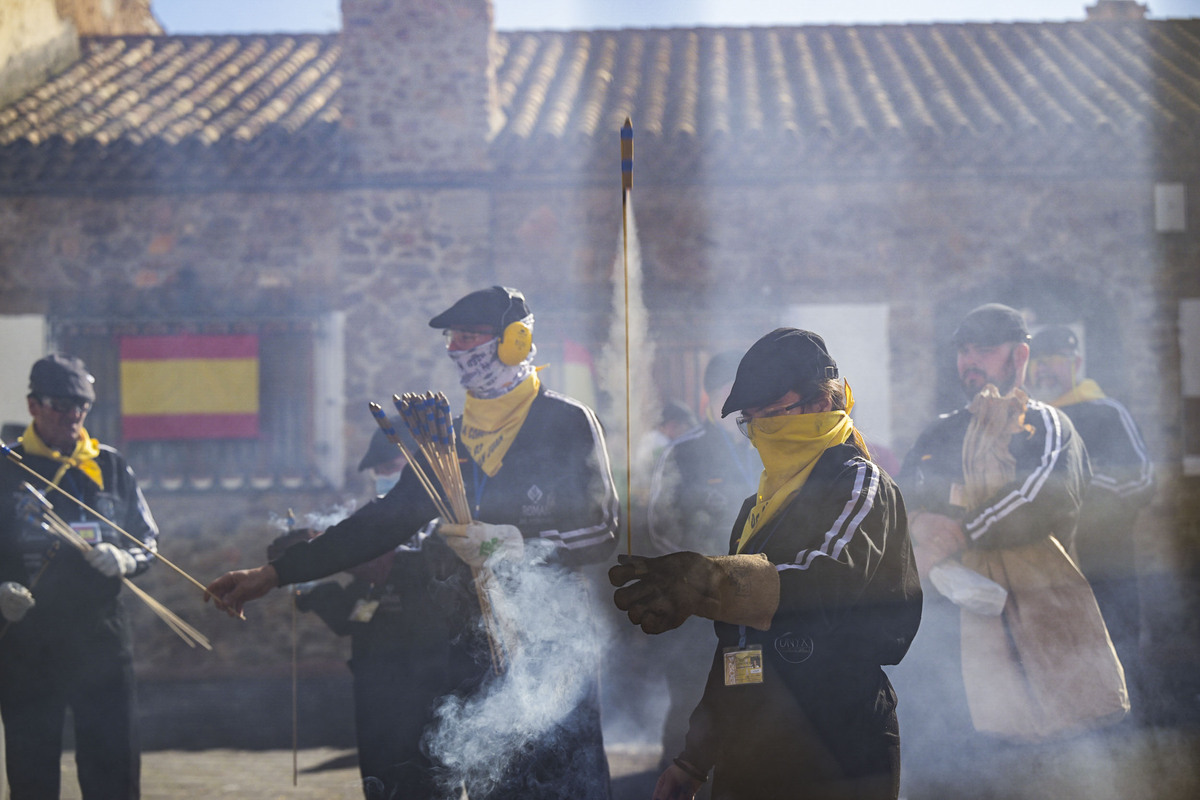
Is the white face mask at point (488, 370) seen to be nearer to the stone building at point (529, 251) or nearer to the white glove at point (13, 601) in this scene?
the white glove at point (13, 601)

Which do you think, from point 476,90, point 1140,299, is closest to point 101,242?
point 476,90

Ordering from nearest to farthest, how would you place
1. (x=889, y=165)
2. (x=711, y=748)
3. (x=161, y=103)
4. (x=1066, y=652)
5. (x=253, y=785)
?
(x=711, y=748) → (x=1066, y=652) → (x=253, y=785) → (x=889, y=165) → (x=161, y=103)

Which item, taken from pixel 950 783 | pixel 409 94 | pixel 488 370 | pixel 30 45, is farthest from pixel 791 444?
pixel 30 45

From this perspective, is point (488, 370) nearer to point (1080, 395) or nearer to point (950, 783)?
point (950, 783)

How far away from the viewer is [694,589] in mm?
2352

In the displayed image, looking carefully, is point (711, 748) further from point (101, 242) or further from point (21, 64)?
point (21, 64)

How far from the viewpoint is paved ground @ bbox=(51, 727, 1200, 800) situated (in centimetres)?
396

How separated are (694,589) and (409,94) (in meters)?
7.33

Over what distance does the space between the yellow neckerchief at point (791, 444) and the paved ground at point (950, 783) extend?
1996 millimetres

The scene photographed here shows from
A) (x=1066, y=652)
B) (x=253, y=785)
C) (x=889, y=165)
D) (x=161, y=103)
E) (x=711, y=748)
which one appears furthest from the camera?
(x=161, y=103)

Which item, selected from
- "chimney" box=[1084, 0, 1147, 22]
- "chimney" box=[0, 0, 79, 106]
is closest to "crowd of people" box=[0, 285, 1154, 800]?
"chimney" box=[0, 0, 79, 106]

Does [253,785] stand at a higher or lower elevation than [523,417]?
lower

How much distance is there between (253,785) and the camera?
5668mm

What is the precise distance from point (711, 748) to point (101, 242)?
7994mm
